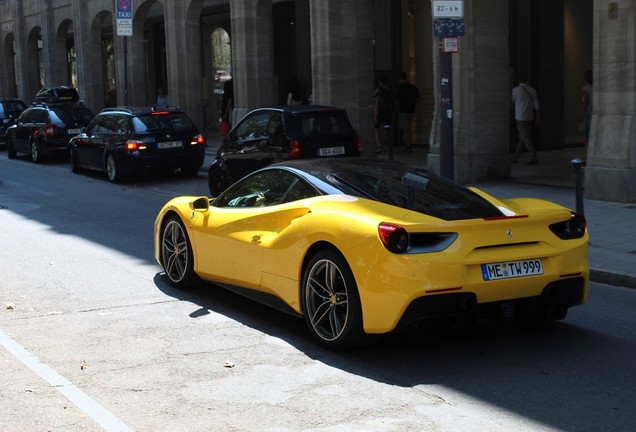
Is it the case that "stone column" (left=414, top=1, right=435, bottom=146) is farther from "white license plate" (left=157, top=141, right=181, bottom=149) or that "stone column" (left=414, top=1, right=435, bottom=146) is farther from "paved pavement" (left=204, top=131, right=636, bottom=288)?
"white license plate" (left=157, top=141, right=181, bottom=149)

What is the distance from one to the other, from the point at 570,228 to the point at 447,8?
19.8 ft

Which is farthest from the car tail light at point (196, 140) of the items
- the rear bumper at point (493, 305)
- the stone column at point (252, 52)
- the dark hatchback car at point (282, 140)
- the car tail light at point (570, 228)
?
the car tail light at point (570, 228)

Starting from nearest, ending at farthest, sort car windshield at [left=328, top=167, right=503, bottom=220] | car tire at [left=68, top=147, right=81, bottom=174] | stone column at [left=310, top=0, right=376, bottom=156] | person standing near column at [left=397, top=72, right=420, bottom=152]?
car windshield at [left=328, top=167, right=503, bottom=220], stone column at [left=310, top=0, right=376, bottom=156], car tire at [left=68, top=147, right=81, bottom=174], person standing near column at [left=397, top=72, right=420, bottom=152]

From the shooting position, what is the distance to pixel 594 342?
24.1 ft

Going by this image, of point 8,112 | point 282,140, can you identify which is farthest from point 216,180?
point 8,112

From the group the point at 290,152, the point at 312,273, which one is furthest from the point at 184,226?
the point at 290,152

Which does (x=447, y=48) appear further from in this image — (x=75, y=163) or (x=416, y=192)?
(x=75, y=163)

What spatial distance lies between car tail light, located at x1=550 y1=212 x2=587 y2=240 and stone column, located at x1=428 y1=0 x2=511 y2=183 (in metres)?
10.6

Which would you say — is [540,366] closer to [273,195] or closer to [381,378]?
[381,378]

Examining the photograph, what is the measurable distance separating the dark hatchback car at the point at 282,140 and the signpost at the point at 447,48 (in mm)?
3830

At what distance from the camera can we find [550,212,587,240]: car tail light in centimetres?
725

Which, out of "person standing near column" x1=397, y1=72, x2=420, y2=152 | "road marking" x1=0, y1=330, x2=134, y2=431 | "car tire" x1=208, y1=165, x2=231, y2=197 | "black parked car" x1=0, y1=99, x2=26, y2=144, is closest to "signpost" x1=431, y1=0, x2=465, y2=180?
"car tire" x1=208, y1=165, x2=231, y2=197

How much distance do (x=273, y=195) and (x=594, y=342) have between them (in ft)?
9.30

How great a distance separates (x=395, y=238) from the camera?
259 inches
